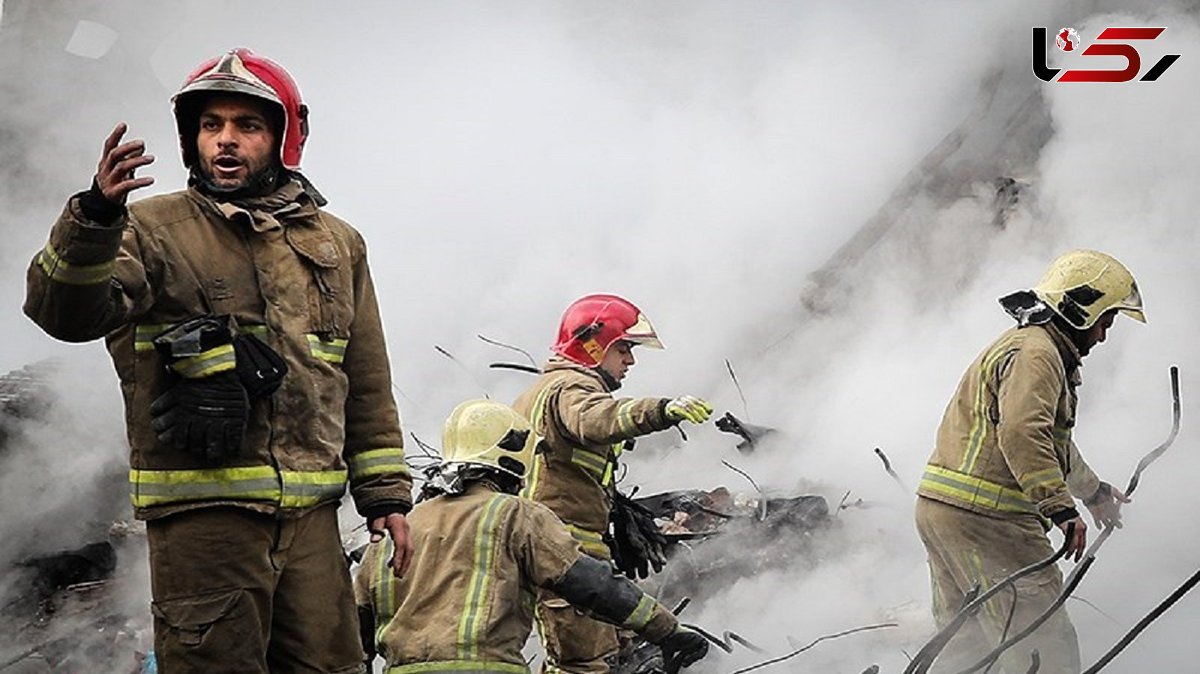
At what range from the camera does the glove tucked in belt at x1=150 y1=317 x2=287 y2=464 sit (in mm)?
2623

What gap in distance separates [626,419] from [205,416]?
101 inches

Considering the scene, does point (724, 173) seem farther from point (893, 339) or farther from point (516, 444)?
point (516, 444)

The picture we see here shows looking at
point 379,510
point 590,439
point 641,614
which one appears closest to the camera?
point 379,510

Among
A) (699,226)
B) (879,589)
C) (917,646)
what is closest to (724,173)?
(699,226)

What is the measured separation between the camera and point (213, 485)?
2.68 m

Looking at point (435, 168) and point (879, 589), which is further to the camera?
point (435, 168)

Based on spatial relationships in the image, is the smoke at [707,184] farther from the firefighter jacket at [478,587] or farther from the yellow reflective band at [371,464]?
the yellow reflective band at [371,464]

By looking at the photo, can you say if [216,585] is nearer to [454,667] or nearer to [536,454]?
[454,667]

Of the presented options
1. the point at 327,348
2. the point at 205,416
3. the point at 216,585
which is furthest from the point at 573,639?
the point at 205,416

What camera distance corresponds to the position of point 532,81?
9.45 meters

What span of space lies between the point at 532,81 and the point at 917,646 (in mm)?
4770

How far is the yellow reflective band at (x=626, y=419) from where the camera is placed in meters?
5.06

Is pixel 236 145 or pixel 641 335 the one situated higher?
pixel 236 145

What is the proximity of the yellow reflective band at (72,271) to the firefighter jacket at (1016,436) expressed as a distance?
303cm
